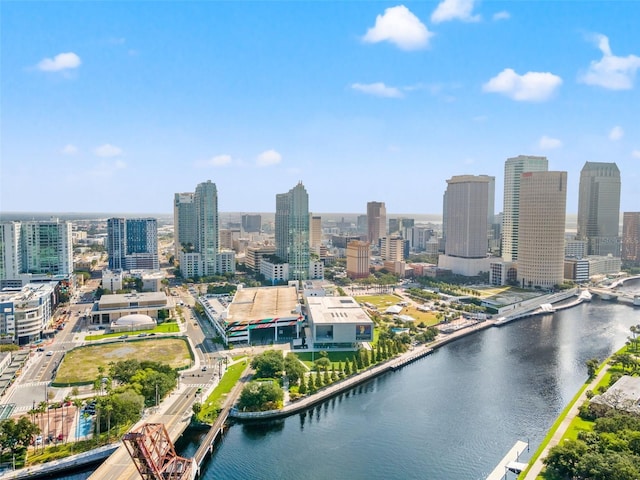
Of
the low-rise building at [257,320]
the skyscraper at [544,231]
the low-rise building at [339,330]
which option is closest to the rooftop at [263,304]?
the low-rise building at [257,320]

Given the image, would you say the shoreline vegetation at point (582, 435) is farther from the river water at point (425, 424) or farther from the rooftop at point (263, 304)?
the rooftop at point (263, 304)

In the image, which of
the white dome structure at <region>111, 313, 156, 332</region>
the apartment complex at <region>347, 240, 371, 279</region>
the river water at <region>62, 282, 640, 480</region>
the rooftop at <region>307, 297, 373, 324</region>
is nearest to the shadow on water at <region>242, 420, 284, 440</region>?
the river water at <region>62, 282, 640, 480</region>

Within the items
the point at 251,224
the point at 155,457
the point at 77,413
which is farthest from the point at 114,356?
the point at 251,224

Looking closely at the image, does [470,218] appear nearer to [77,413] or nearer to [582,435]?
[582,435]

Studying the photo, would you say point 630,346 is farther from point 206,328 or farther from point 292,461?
point 206,328

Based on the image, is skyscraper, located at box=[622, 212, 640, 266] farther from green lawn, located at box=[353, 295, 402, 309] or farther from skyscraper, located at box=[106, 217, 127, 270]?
skyscraper, located at box=[106, 217, 127, 270]

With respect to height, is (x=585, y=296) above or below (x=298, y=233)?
below

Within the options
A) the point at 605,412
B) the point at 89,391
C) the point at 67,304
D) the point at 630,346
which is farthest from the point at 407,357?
the point at 67,304
